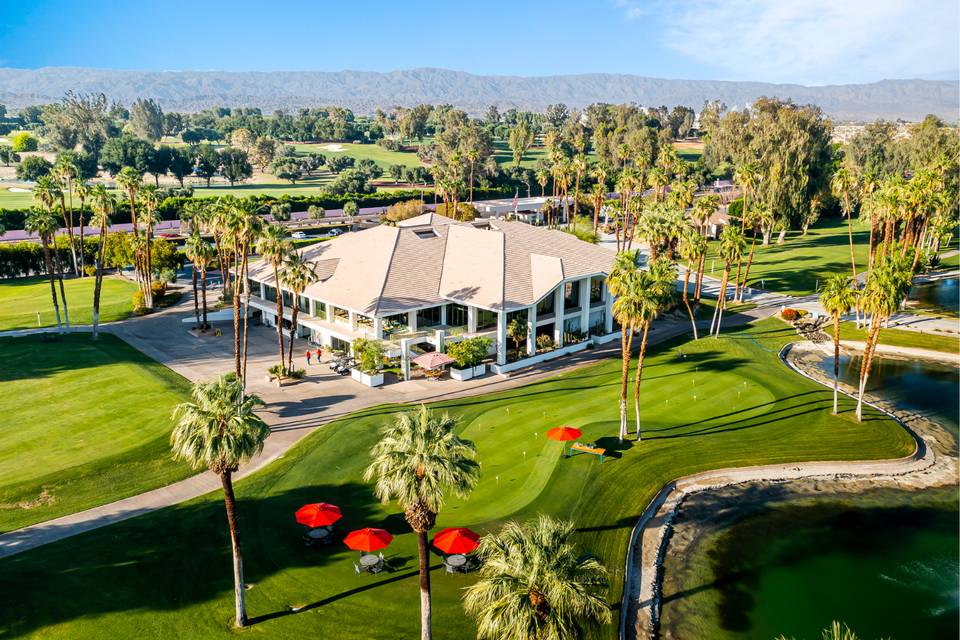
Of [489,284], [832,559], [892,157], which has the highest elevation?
[892,157]

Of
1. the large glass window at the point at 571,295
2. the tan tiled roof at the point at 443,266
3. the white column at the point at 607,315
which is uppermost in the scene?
the tan tiled roof at the point at 443,266

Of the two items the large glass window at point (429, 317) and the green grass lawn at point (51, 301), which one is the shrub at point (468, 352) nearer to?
the large glass window at point (429, 317)

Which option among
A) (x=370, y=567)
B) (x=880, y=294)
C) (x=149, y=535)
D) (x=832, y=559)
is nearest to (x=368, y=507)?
(x=370, y=567)

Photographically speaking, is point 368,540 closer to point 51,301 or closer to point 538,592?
point 538,592

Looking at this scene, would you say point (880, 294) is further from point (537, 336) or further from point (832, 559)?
point (537, 336)

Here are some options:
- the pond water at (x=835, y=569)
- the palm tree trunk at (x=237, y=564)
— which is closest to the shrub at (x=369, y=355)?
the palm tree trunk at (x=237, y=564)

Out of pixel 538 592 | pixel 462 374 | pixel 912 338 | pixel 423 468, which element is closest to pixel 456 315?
pixel 462 374
